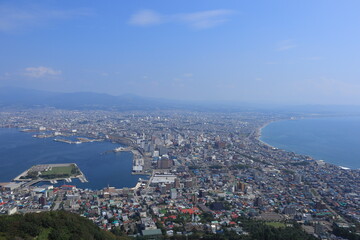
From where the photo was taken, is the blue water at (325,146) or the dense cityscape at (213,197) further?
the blue water at (325,146)

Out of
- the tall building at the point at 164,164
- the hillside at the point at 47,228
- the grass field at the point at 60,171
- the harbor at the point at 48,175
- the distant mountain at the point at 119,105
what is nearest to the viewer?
the hillside at the point at 47,228

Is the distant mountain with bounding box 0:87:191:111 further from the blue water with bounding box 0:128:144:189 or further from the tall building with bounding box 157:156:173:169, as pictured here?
the tall building with bounding box 157:156:173:169

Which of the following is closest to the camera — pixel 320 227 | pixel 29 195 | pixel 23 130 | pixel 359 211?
pixel 320 227

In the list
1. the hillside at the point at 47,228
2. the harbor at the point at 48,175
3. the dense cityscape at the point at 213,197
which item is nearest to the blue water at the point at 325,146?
the dense cityscape at the point at 213,197

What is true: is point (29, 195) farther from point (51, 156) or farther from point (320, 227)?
point (320, 227)

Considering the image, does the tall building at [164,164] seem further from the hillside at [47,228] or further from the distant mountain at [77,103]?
the distant mountain at [77,103]

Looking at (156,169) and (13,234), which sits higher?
(13,234)

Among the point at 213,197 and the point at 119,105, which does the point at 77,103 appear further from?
the point at 213,197

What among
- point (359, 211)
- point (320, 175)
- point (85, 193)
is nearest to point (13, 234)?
point (85, 193)

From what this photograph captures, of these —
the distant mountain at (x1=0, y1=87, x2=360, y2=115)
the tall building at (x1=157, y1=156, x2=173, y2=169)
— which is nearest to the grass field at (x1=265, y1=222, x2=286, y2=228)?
the tall building at (x1=157, y1=156, x2=173, y2=169)
